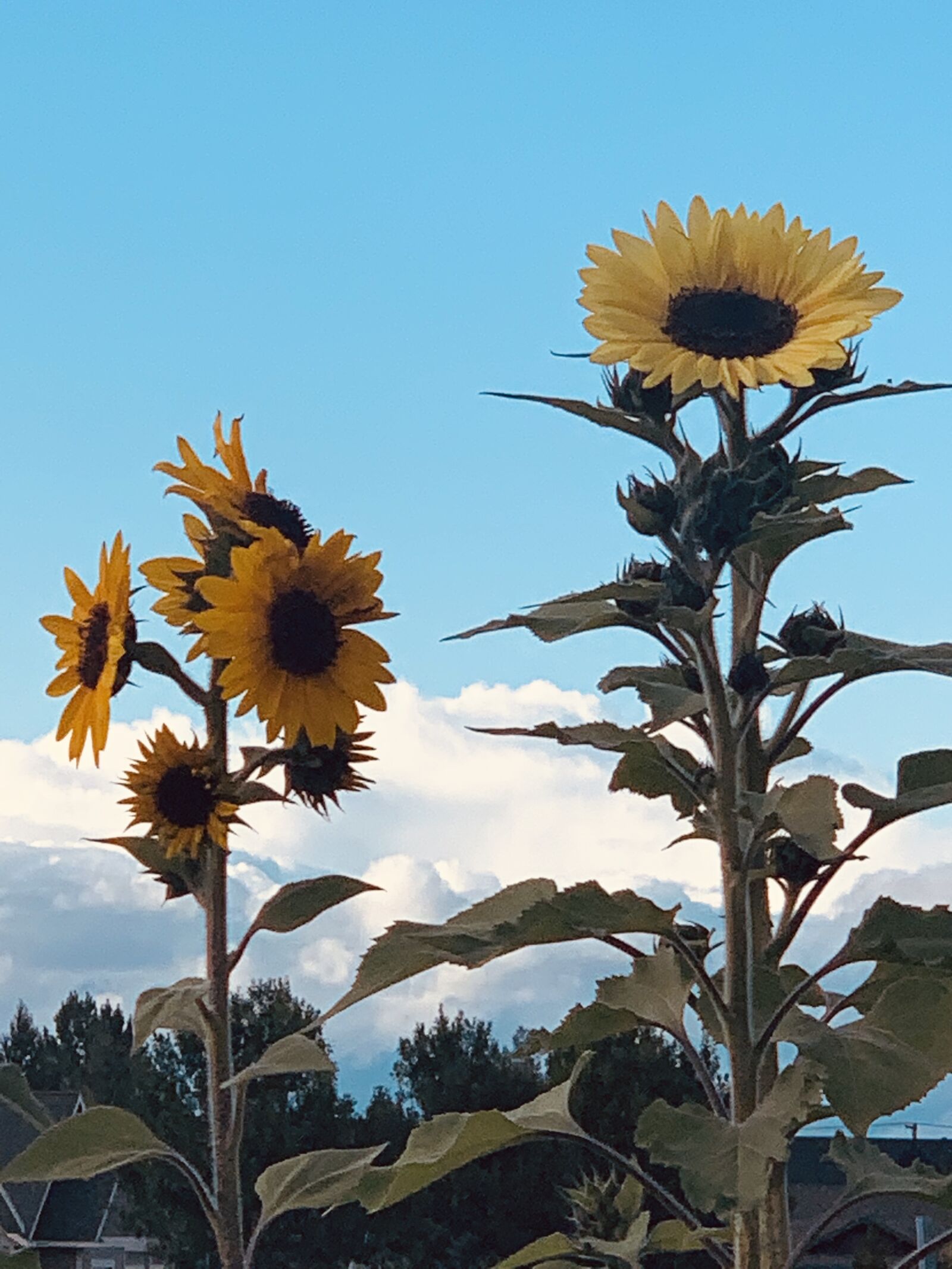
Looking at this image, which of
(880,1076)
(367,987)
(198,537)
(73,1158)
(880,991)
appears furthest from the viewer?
(198,537)

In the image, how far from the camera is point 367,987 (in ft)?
8.57

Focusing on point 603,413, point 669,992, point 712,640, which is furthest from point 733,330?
point 669,992

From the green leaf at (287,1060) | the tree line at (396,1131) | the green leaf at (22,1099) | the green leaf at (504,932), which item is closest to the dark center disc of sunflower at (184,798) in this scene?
the green leaf at (287,1060)

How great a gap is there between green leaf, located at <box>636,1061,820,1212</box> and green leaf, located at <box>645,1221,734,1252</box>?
1.08ft

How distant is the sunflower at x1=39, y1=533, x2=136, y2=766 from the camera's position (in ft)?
10.5

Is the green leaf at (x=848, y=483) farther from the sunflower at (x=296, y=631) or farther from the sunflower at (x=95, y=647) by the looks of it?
the sunflower at (x=95, y=647)

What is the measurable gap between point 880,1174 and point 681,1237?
66 cm

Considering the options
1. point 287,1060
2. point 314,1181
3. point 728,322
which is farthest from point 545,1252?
point 728,322

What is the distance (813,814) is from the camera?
260 cm

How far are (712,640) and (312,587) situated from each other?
78 centimetres

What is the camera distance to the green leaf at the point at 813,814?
2.52 m

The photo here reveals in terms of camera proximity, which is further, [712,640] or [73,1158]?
[73,1158]

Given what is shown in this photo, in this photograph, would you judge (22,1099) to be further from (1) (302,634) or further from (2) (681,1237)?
(2) (681,1237)

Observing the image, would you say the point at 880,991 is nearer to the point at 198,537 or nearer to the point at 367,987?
the point at 367,987
